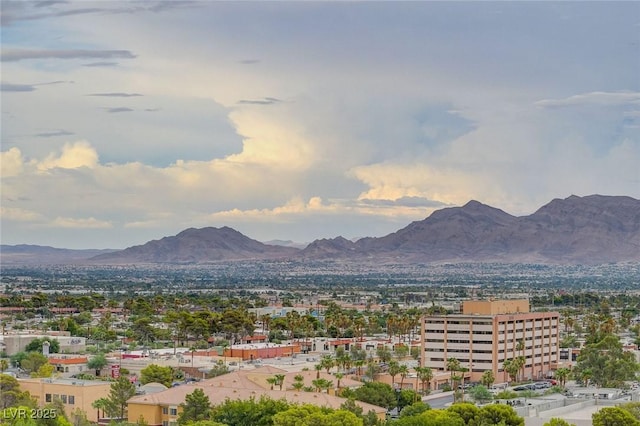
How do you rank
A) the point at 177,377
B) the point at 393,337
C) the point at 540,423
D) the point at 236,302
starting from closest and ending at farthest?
1. the point at 540,423
2. the point at 177,377
3. the point at 393,337
4. the point at 236,302

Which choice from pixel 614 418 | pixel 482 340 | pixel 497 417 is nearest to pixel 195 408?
pixel 497 417

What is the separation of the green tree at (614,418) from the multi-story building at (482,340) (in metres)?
40.8

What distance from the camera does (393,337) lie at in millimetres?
134625

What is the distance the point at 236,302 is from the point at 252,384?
375 feet

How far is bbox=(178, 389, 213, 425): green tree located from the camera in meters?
62.6

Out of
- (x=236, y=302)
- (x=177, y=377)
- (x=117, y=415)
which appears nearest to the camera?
(x=117, y=415)

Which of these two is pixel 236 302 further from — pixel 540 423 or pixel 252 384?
pixel 540 423

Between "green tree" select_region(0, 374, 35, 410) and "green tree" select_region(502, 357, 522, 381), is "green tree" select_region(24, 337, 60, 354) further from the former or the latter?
"green tree" select_region(502, 357, 522, 381)

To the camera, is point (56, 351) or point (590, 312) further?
point (590, 312)

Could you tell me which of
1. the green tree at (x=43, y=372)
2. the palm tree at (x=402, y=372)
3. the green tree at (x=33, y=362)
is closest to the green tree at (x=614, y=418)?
the palm tree at (x=402, y=372)

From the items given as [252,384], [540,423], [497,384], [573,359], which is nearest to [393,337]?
→ [573,359]

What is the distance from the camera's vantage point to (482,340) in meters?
103

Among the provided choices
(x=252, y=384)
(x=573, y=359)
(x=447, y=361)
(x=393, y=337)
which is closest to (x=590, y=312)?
Result: (x=393, y=337)

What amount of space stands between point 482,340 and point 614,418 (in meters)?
43.5
